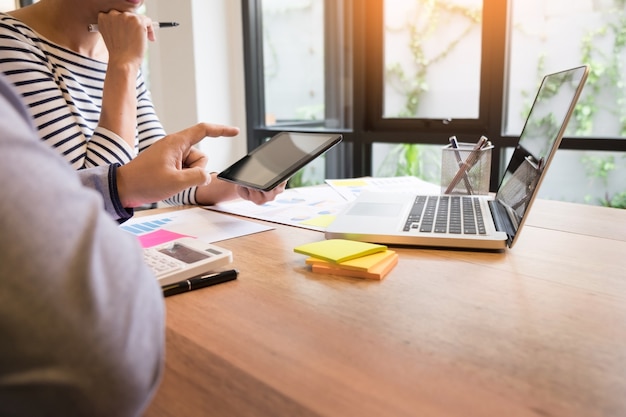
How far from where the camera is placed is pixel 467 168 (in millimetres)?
1085

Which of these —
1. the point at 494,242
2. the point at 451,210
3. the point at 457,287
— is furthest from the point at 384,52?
the point at 457,287

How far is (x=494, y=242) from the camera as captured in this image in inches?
29.9

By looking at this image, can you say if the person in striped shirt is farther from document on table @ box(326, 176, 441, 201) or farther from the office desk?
the office desk

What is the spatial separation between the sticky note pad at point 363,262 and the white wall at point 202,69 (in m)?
2.13

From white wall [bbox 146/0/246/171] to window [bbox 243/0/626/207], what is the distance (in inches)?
4.1

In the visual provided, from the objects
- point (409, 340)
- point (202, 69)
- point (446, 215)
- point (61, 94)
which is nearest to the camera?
point (409, 340)

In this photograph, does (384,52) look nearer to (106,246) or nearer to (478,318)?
(478,318)

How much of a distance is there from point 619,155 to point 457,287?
1716 millimetres

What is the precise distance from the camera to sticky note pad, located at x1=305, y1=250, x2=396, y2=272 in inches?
25.7

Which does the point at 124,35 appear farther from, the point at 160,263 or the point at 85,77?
the point at 160,263

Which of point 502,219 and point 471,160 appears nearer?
point 502,219

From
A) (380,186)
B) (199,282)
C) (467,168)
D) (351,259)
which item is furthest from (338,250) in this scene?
(380,186)

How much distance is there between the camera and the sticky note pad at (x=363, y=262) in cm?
65

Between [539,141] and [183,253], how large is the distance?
62 cm
